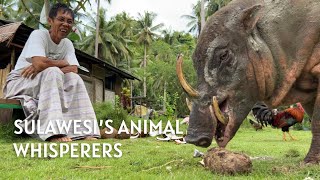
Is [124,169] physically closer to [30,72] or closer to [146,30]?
[30,72]

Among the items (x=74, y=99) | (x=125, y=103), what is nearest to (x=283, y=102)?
(x=74, y=99)

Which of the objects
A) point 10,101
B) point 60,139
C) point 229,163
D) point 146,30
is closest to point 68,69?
point 10,101

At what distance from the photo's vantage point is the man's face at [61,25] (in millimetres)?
6008

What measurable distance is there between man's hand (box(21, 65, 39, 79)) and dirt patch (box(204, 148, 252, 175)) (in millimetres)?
3845

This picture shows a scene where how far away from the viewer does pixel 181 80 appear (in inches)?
141

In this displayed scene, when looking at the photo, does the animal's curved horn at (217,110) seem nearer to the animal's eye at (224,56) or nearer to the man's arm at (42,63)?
the animal's eye at (224,56)

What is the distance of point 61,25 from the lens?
6.08m

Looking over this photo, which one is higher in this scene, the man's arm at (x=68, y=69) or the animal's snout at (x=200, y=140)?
the man's arm at (x=68, y=69)

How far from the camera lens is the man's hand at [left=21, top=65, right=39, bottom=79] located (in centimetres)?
614

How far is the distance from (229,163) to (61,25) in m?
3.95

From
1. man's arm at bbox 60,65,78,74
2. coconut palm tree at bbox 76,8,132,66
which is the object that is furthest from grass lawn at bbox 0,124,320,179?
coconut palm tree at bbox 76,8,132,66

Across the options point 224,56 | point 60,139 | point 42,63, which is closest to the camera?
point 224,56

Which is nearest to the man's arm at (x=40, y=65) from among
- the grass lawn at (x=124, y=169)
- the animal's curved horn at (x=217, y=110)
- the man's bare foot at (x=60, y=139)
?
the man's bare foot at (x=60, y=139)

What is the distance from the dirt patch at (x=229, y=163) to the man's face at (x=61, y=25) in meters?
3.73
